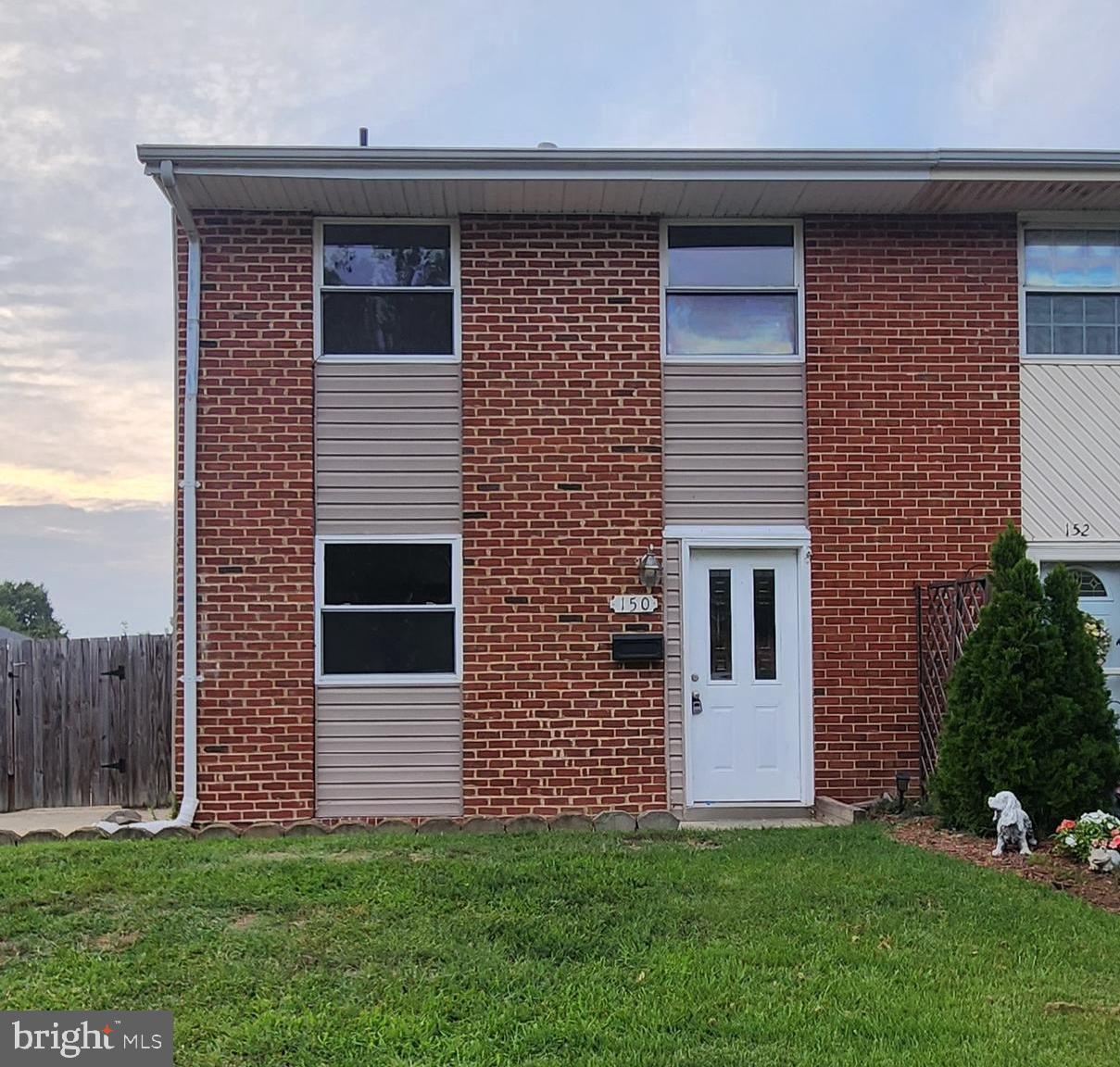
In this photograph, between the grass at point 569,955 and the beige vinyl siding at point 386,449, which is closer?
the grass at point 569,955

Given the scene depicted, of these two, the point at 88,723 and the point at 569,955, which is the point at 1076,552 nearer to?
the point at 569,955

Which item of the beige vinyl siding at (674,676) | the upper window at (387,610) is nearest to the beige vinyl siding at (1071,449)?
the beige vinyl siding at (674,676)

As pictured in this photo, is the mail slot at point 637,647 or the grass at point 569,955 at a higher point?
the mail slot at point 637,647

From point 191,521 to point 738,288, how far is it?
15.7ft

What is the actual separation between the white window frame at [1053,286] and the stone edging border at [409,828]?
493 cm

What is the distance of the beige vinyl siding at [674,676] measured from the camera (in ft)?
28.9

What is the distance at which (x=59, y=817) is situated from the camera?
29.9 ft

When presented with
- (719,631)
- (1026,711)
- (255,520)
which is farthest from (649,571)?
(255,520)

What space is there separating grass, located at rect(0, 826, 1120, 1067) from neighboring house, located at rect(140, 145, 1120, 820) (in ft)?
6.13

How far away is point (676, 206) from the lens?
8906mm

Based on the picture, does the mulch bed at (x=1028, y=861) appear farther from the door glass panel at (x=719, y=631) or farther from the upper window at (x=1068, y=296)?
the upper window at (x=1068, y=296)

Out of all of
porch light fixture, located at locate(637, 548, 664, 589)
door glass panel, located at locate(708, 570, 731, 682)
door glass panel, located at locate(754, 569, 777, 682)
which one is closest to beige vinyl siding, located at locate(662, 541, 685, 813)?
porch light fixture, located at locate(637, 548, 664, 589)

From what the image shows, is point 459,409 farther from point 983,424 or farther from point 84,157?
point 84,157

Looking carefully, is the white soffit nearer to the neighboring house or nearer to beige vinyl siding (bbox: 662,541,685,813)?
the neighboring house
